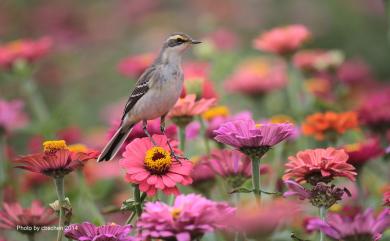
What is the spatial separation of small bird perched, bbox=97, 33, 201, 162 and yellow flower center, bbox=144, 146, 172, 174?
15.6 inches

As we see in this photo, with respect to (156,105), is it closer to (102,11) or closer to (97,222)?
(97,222)

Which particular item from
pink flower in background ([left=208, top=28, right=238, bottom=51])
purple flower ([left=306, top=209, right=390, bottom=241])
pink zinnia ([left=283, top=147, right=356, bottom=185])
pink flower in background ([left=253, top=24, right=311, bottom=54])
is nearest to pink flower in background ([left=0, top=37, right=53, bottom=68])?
pink flower in background ([left=253, top=24, right=311, bottom=54])

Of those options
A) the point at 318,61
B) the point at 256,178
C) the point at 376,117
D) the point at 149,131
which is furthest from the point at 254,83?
the point at 256,178

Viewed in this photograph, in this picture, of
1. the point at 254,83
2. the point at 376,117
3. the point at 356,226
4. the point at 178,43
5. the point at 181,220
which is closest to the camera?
the point at 181,220

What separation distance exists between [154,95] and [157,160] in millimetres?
675

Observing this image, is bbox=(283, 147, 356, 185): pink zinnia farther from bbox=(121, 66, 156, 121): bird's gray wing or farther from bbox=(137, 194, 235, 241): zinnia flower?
bbox=(121, 66, 156, 121): bird's gray wing

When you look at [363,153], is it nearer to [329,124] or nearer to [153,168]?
[329,124]

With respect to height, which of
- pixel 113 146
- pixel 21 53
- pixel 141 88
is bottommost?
pixel 113 146

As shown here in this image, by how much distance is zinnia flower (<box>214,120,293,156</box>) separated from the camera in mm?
2133

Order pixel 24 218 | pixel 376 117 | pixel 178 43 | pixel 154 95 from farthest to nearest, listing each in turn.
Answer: pixel 376 117 < pixel 178 43 < pixel 154 95 < pixel 24 218

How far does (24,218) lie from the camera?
2.34 meters

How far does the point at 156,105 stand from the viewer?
280 centimetres

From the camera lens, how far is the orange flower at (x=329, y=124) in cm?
300

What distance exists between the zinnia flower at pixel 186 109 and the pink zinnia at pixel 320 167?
0.56 meters
